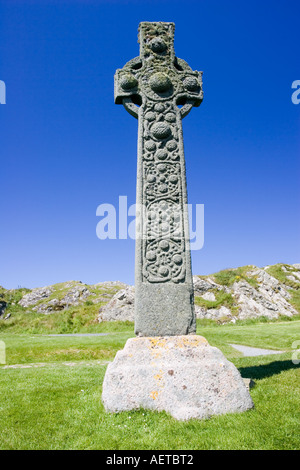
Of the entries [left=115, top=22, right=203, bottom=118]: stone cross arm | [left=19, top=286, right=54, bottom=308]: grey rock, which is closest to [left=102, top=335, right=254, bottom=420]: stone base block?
[left=115, top=22, right=203, bottom=118]: stone cross arm

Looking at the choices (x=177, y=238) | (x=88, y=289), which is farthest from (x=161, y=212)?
(x=88, y=289)

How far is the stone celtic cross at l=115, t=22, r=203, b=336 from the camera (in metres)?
4.97

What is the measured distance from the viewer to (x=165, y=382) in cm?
420

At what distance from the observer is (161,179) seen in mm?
5527

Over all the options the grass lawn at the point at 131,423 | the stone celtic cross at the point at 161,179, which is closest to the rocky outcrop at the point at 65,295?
the grass lawn at the point at 131,423

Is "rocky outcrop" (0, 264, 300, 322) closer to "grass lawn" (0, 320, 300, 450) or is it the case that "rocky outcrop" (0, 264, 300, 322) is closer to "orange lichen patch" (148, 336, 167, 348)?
"grass lawn" (0, 320, 300, 450)

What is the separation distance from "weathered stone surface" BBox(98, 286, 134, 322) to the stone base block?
18.1 meters

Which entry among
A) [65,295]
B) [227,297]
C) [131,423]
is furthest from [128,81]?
[65,295]

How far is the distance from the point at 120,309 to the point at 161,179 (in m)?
18.5

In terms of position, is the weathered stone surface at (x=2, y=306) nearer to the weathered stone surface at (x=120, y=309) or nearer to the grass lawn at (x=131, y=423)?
the weathered stone surface at (x=120, y=309)

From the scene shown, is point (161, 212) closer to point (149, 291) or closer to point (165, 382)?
point (149, 291)

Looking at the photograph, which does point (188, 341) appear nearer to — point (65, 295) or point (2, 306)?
point (65, 295)

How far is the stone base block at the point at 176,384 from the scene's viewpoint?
4113mm
